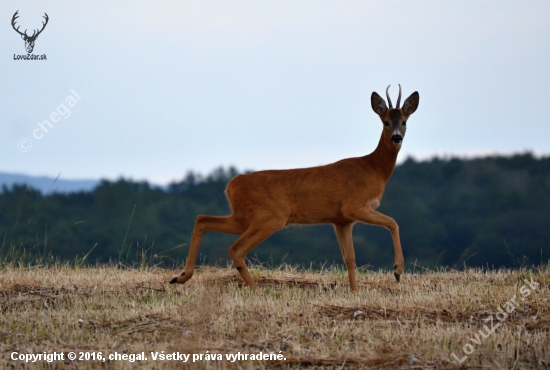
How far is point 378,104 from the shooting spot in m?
10.6

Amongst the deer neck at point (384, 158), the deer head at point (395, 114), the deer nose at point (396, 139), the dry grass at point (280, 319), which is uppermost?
the deer head at point (395, 114)

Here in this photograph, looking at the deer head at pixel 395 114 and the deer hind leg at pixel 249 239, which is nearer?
the deer hind leg at pixel 249 239

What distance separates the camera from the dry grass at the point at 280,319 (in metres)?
6.25

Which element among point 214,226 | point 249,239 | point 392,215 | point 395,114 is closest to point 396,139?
point 395,114

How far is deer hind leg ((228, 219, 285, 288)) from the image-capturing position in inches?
377

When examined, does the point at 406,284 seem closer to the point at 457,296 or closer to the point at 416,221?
the point at 457,296

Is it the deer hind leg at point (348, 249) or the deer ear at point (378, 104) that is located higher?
the deer ear at point (378, 104)

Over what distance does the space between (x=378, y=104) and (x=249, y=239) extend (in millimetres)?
2401

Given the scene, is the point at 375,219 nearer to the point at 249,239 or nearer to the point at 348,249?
the point at 348,249

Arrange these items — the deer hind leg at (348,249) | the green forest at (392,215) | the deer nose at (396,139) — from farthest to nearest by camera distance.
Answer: the green forest at (392,215) < the deer nose at (396,139) < the deer hind leg at (348,249)

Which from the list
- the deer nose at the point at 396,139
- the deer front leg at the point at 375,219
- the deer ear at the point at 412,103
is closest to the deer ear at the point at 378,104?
the deer ear at the point at 412,103

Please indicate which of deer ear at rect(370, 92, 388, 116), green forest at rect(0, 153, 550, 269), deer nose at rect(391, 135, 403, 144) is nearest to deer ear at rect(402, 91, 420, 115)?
deer ear at rect(370, 92, 388, 116)

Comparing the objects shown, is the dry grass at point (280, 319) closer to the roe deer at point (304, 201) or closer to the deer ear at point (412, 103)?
the roe deer at point (304, 201)

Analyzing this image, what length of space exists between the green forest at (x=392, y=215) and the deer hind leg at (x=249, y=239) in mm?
25698
